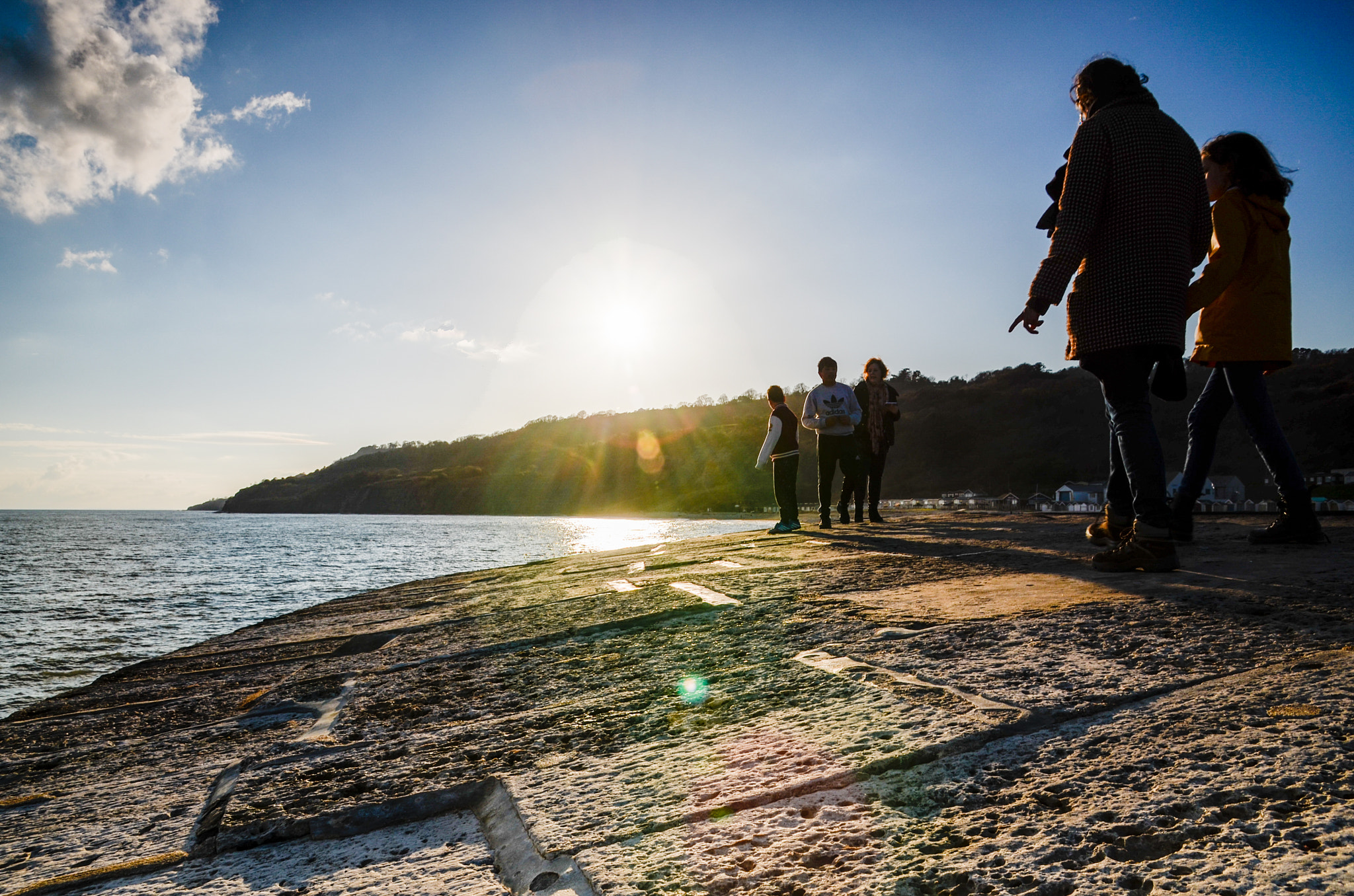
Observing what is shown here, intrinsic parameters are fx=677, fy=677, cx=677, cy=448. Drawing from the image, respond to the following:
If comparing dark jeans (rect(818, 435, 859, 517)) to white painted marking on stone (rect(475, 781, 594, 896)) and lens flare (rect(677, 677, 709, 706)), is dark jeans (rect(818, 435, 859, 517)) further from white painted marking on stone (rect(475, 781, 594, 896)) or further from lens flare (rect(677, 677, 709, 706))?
white painted marking on stone (rect(475, 781, 594, 896))

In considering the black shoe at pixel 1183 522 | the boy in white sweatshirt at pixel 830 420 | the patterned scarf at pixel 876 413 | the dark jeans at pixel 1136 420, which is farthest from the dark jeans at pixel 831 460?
the dark jeans at pixel 1136 420

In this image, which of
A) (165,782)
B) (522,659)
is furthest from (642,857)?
(522,659)

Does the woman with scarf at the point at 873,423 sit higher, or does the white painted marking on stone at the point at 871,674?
the woman with scarf at the point at 873,423

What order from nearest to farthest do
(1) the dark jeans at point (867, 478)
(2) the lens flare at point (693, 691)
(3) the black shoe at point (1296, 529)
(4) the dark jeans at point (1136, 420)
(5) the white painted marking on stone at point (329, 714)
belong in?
1. (2) the lens flare at point (693, 691)
2. (5) the white painted marking on stone at point (329, 714)
3. (4) the dark jeans at point (1136, 420)
4. (3) the black shoe at point (1296, 529)
5. (1) the dark jeans at point (867, 478)

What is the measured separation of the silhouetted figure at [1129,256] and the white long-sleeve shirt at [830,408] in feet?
14.5

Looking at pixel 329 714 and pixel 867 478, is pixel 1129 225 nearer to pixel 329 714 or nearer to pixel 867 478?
pixel 329 714

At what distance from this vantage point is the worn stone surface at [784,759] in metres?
0.87

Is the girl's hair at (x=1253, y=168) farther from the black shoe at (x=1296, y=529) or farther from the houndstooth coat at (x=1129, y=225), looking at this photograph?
the black shoe at (x=1296, y=529)

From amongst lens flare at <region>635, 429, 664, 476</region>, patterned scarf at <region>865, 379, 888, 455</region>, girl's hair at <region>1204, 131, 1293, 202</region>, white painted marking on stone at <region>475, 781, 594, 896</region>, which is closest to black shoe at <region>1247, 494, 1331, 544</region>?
girl's hair at <region>1204, 131, 1293, 202</region>

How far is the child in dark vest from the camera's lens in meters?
8.14

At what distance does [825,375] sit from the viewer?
7875 mm

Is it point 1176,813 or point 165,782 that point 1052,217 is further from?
point 165,782

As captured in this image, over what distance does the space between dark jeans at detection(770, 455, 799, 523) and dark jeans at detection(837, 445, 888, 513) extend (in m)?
0.66

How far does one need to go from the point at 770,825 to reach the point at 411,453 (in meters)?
139
